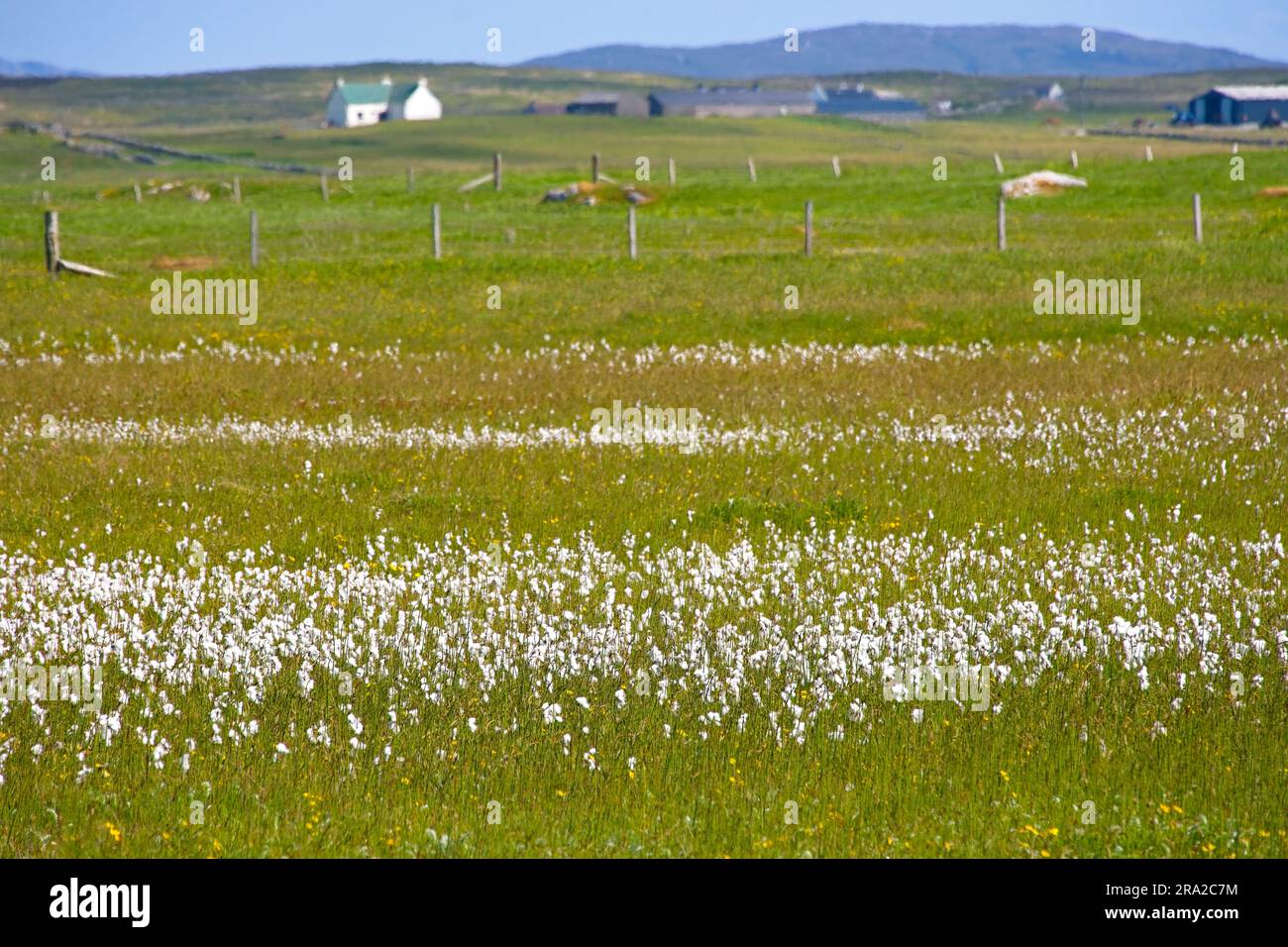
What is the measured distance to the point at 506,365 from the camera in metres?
25.4

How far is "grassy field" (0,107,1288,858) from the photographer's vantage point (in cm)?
761

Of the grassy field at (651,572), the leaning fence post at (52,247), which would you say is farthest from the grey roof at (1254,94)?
the leaning fence post at (52,247)

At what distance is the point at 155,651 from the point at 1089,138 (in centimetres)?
14751

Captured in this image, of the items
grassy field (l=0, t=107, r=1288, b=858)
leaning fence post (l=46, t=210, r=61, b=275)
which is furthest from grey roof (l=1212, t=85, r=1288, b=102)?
leaning fence post (l=46, t=210, r=61, b=275)

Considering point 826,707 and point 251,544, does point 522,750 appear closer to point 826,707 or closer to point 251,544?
point 826,707

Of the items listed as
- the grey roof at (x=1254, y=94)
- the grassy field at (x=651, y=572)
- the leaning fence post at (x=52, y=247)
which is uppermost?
the grey roof at (x=1254, y=94)

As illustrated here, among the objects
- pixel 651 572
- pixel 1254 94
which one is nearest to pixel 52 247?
A: pixel 651 572

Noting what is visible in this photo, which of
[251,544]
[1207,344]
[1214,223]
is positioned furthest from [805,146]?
[251,544]

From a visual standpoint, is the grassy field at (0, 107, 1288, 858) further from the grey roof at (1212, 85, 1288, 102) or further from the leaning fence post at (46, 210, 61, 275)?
the grey roof at (1212, 85, 1288, 102)

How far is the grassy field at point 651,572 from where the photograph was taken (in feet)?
25.0

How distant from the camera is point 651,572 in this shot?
12.0m

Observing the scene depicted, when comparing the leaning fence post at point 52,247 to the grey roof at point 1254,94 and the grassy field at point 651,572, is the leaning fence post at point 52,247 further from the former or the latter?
the grey roof at point 1254,94

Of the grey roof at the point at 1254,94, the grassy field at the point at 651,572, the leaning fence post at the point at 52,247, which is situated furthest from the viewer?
the grey roof at the point at 1254,94
